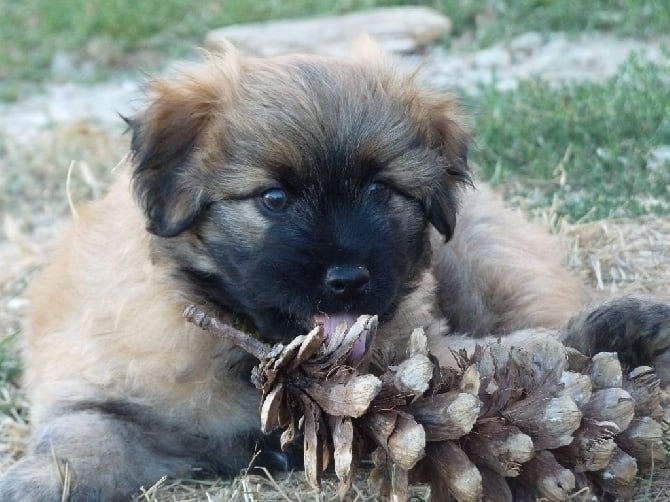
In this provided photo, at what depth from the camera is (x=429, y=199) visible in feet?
10.4

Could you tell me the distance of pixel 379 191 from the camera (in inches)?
119

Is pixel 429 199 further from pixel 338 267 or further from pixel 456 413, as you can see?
pixel 456 413

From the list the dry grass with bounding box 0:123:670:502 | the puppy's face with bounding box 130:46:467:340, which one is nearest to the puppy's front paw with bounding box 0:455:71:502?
the dry grass with bounding box 0:123:670:502

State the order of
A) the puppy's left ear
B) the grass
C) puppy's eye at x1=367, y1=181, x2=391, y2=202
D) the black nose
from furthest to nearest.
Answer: the grass, the puppy's left ear, puppy's eye at x1=367, y1=181, x2=391, y2=202, the black nose

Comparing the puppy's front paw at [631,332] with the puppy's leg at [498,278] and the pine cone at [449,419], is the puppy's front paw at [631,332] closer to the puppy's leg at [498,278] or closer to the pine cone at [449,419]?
the pine cone at [449,419]

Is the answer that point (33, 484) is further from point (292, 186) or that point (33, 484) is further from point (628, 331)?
point (628, 331)

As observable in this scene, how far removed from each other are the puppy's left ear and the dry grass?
80 centimetres

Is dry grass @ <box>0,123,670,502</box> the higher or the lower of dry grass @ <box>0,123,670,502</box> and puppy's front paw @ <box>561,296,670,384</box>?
the lower

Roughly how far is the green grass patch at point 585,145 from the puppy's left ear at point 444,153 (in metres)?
1.60

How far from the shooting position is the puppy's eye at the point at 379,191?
9.84 feet

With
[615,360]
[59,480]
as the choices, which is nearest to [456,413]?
[615,360]

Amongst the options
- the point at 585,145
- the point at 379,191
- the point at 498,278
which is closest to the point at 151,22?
the point at 585,145

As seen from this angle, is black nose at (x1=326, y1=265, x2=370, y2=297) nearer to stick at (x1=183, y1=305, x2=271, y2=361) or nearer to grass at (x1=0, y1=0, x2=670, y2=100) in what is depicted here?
stick at (x1=183, y1=305, x2=271, y2=361)

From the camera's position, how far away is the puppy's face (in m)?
2.85
